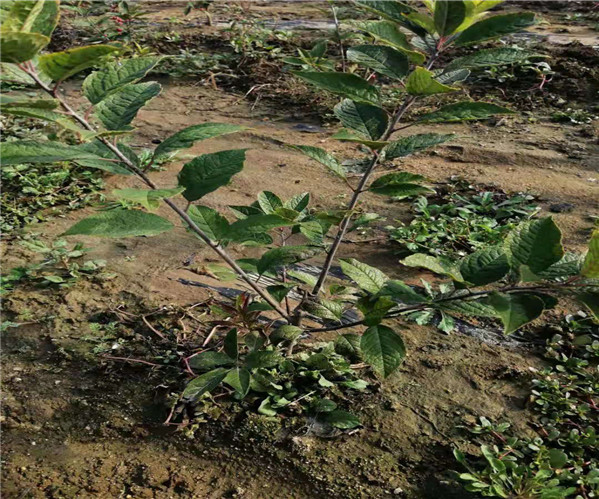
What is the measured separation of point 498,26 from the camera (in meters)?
1.56

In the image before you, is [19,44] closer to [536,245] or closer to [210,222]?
[210,222]

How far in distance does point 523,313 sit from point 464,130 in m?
3.00

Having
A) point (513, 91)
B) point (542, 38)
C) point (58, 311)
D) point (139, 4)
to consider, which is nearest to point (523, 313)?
point (58, 311)

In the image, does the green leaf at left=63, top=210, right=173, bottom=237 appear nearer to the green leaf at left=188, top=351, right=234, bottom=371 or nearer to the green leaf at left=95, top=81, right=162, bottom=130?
the green leaf at left=95, top=81, right=162, bottom=130

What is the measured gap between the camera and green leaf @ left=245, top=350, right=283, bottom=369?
1.82m

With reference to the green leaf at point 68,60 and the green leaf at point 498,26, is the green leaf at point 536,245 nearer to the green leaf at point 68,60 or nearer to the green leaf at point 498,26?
the green leaf at point 498,26

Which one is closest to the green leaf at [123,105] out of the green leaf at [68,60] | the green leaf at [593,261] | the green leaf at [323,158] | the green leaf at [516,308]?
the green leaf at [68,60]

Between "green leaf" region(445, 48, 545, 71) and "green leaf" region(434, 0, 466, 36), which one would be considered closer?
"green leaf" region(434, 0, 466, 36)

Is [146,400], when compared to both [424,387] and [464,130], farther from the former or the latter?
[464,130]

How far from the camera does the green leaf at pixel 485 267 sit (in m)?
1.42

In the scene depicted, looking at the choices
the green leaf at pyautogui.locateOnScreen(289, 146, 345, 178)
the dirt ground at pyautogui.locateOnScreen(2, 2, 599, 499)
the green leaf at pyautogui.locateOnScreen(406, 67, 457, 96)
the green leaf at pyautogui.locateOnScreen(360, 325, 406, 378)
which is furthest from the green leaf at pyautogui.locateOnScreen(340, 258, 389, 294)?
the green leaf at pyautogui.locateOnScreen(406, 67, 457, 96)

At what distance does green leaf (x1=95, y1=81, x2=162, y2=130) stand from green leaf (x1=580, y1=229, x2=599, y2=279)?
3.19 ft

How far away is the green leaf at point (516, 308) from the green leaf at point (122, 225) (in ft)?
2.29

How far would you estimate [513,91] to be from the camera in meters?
4.51
